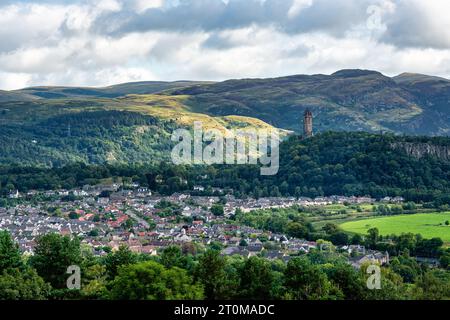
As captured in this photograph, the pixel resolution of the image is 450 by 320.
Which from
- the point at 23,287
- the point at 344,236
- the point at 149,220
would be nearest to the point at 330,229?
the point at 344,236

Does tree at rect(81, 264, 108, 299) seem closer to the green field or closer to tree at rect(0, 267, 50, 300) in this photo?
tree at rect(0, 267, 50, 300)

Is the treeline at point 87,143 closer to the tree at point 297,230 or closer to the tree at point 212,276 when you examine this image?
the tree at point 297,230

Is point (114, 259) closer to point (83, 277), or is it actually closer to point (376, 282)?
point (83, 277)

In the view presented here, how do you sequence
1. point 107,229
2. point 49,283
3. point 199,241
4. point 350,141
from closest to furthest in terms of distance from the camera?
1. point 49,283
2. point 199,241
3. point 107,229
4. point 350,141

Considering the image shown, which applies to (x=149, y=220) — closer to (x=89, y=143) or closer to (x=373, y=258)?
(x=373, y=258)

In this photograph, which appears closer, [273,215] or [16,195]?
[273,215]

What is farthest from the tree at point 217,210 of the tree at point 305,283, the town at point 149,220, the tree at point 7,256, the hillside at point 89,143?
the hillside at point 89,143
